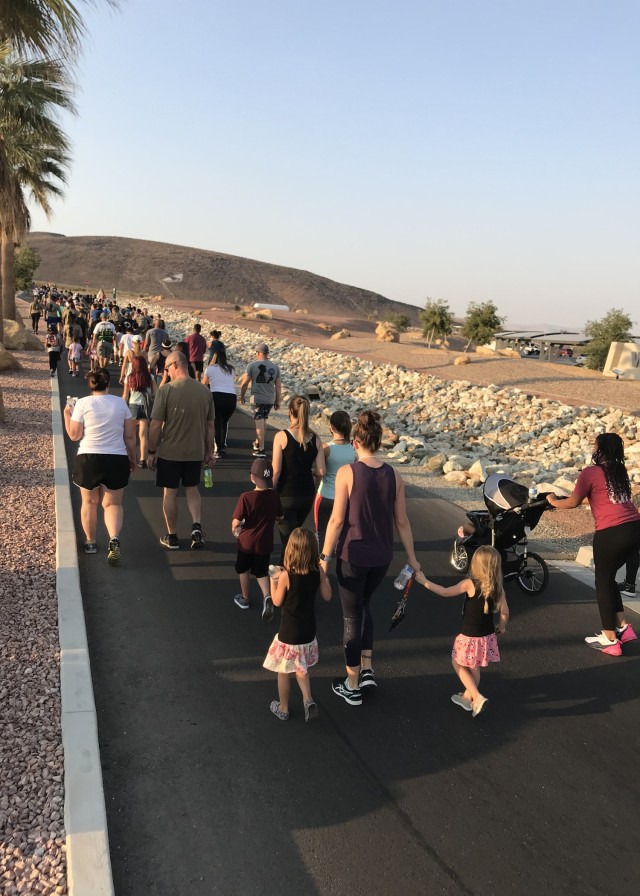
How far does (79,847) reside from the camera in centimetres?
309

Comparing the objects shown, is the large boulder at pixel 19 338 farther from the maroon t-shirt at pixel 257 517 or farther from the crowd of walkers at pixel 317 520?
the maroon t-shirt at pixel 257 517

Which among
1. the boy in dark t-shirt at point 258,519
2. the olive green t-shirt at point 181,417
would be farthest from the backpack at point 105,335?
the boy in dark t-shirt at point 258,519

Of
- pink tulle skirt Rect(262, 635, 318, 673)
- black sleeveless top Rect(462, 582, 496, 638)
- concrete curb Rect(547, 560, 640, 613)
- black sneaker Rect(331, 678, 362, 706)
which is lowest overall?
black sneaker Rect(331, 678, 362, 706)

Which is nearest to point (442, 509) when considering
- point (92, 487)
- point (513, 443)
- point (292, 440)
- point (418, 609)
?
point (418, 609)

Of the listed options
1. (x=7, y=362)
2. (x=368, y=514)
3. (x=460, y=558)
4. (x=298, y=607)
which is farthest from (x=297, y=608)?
(x=7, y=362)

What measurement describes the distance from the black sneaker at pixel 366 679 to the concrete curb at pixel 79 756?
1830 mm

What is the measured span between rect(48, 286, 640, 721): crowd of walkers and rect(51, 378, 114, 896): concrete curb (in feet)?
3.58

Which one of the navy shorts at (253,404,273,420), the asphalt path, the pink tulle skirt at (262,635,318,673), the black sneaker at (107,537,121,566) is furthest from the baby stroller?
the navy shorts at (253,404,273,420)

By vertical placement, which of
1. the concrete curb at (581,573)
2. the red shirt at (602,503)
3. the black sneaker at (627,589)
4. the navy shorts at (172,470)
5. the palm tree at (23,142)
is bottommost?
the concrete curb at (581,573)

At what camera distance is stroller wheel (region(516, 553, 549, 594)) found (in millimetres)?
6738

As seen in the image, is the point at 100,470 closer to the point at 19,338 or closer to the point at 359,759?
the point at 359,759

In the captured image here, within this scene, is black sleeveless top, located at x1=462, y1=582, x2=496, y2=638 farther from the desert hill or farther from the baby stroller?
the desert hill

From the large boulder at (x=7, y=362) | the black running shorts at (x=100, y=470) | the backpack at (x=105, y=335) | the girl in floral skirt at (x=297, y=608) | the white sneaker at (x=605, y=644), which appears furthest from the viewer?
the large boulder at (x=7, y=362)

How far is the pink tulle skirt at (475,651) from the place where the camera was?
4527mm
